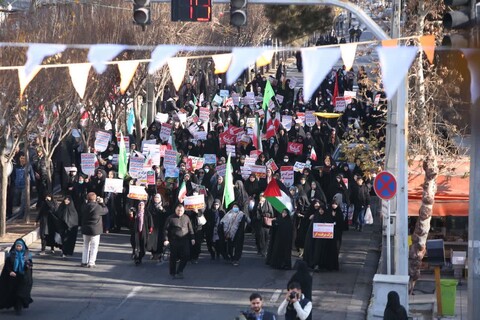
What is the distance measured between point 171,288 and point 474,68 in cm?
1174

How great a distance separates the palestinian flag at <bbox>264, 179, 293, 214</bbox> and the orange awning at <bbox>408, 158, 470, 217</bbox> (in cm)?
225

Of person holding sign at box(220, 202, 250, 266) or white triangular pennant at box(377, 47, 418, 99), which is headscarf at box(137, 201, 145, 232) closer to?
person holding sign at box(220, 202, 250, 266)

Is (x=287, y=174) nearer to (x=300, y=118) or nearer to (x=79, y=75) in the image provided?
(x=300, y=118)

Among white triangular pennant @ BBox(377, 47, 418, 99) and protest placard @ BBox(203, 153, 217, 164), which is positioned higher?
white triangular pennant @ BBox(377, 47, 418, 99)

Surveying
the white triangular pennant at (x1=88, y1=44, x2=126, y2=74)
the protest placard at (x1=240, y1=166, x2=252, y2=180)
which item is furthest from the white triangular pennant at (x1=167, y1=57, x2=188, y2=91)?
the protest placard at (x1=240, y1=166, x2=252, y2=180)

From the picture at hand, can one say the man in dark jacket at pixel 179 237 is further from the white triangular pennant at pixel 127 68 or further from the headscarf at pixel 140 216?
the white triangular pennant at pixel 127 68

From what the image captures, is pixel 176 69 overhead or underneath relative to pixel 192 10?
underneath

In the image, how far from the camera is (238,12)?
604 inches

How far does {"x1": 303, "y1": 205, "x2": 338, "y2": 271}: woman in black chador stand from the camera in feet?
69.1

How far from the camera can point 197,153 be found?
29.8 meters

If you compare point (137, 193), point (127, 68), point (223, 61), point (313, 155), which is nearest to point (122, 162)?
point (137, 193)

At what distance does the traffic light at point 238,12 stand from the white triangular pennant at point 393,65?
14.4ft

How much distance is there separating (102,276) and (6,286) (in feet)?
9.75

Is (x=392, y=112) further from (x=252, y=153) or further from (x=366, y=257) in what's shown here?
(x=252, y=153)
